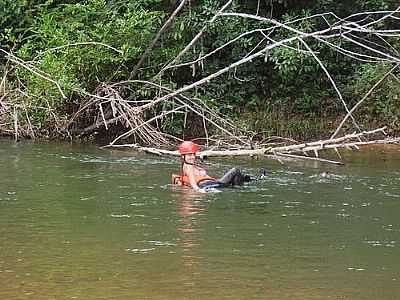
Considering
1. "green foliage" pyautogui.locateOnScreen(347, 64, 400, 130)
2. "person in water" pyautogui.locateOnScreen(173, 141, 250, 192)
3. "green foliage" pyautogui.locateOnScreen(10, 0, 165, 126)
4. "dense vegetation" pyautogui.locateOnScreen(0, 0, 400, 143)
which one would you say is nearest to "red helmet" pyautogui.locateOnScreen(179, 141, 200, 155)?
"person in water" pyautogui.locateOnScreen(173, 141, 250, 192)

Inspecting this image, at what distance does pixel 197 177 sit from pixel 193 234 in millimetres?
3824

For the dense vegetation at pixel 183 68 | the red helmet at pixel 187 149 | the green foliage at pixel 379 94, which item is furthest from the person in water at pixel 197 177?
the green foliage at pixel 379 94

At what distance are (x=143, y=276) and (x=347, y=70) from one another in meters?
17.0

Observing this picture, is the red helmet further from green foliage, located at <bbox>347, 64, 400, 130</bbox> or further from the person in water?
green foliage, located at <bbox>347, 64, 400, 130</bbox>

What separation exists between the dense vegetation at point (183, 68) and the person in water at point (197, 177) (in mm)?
6384

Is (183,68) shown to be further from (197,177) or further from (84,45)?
(197,177)

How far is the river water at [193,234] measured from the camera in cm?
761

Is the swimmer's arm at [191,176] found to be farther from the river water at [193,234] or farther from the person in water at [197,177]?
the river water at [193,234]

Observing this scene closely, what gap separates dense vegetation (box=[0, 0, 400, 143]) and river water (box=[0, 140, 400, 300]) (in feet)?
15.6

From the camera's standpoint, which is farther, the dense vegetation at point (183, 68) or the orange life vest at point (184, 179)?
the dense vegetation at point (183, 68)

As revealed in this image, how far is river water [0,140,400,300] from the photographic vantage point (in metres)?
7.61

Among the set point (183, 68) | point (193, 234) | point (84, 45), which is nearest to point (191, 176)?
point (193, 234)

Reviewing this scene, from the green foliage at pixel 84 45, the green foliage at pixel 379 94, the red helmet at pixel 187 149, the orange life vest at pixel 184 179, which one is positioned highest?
the green foliage at pixel 84 45

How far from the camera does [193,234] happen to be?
995cm
